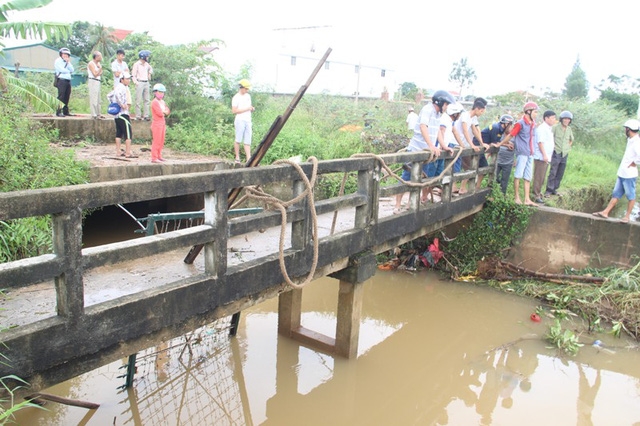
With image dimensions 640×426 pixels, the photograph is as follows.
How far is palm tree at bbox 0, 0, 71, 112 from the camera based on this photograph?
6712 millimetres

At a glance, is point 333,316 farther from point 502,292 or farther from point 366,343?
point 502,292

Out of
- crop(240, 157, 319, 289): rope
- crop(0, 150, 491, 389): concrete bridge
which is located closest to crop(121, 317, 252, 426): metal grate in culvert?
crop(0, 150, 491, 389): concrete bridge

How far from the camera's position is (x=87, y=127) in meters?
11.0

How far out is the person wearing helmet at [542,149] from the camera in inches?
359

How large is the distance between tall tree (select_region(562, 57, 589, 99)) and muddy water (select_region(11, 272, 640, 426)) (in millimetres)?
43606

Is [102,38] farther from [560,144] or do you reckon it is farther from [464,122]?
[464,122]

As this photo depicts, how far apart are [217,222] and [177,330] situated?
84 centimetres

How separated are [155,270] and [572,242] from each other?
7013 mm

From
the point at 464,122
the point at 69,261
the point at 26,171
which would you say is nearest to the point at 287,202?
the point at 69,261

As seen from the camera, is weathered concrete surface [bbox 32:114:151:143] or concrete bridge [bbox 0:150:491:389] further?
weathered concrete surface [bbox 32:114:151:143]

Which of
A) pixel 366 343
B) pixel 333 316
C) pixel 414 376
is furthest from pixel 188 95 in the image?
pixel 414 376

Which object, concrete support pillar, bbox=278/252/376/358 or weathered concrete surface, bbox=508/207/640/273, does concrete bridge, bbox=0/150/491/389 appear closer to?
concrete support pillar, bbox=278/252/376/358

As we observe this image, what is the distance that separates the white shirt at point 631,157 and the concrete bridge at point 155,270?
4133 mm

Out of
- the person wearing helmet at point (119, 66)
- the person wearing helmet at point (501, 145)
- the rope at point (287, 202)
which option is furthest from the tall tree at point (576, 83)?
the rope at point (287, 202)
